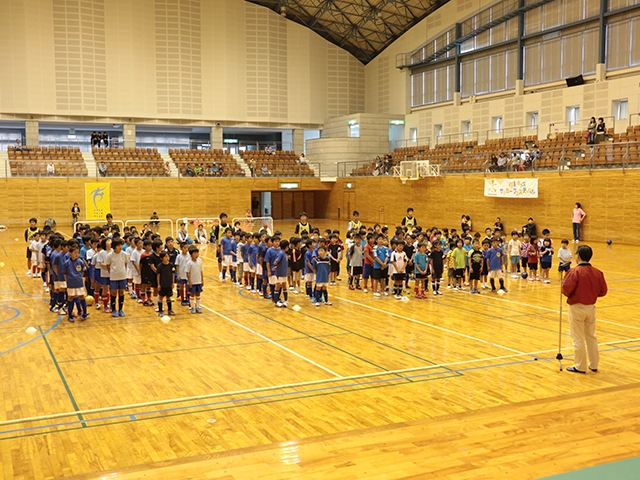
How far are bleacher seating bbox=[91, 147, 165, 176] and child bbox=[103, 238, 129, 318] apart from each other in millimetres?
29678

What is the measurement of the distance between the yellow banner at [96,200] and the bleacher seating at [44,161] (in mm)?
1925

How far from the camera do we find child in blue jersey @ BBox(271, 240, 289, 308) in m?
14.6

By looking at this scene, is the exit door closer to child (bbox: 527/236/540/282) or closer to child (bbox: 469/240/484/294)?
child (bbox: 527/236/540/282)

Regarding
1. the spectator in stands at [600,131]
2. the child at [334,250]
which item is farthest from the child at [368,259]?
the spectator in stands at [600,131]

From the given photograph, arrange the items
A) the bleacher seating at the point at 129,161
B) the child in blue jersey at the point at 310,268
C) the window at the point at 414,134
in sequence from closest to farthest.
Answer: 1. the child in blue jersey at the point at 310,268
2. the bleacher seating at the point at 129,161
3. the window at the point at 414,134

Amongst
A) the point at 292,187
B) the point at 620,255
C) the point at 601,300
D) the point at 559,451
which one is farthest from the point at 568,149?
the point at 559,451

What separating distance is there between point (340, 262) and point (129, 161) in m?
24.5

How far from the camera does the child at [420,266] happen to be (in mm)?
15883

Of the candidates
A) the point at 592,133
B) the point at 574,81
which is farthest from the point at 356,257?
the point at 574,81

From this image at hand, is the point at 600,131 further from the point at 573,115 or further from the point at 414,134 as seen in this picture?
the point at 414,134

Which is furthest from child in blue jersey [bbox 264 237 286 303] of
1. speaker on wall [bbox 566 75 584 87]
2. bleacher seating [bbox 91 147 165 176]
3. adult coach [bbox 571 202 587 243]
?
bleacher seating [bbox 91 147 165 176]

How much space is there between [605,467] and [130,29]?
4730cm

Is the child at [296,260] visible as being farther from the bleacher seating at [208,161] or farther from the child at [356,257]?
the bleacher seating at [208,161]

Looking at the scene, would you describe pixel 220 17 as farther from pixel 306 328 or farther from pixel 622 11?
pixel 306 328
